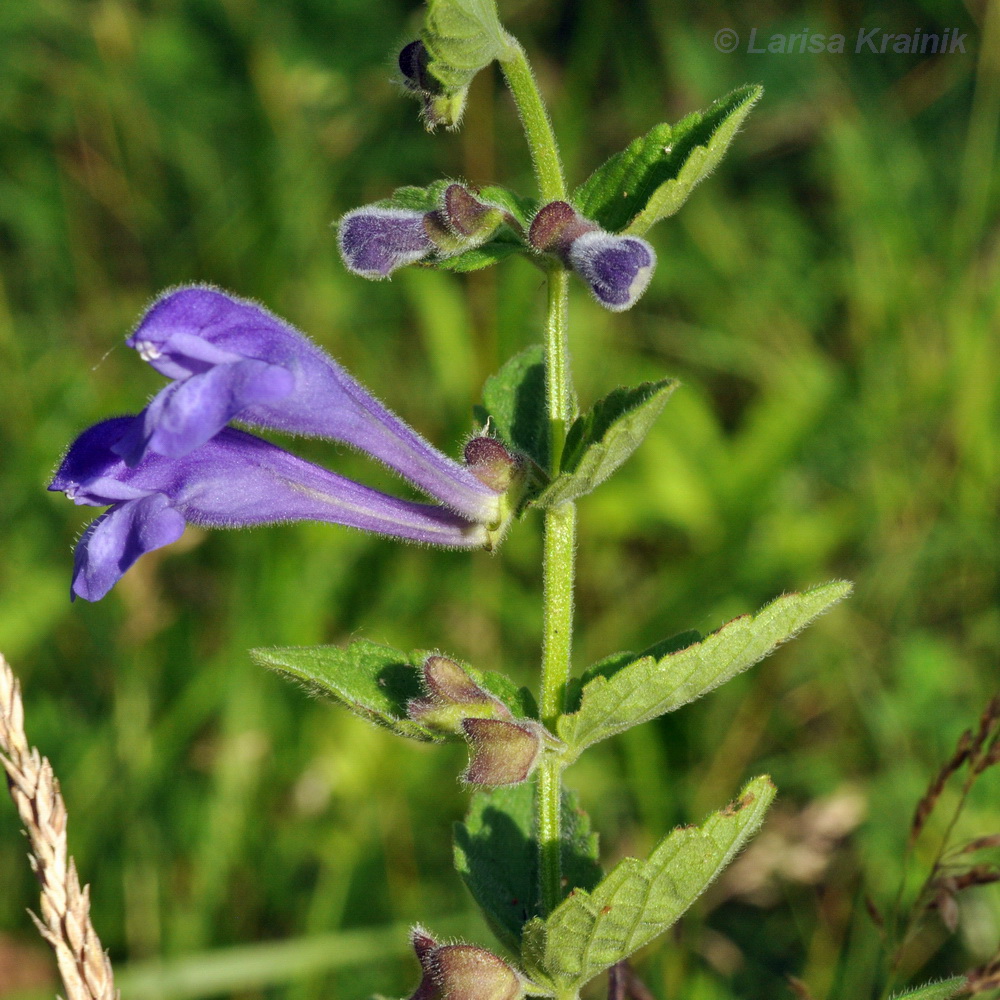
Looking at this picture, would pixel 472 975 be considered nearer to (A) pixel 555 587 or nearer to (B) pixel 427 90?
(A) pixel 555 587

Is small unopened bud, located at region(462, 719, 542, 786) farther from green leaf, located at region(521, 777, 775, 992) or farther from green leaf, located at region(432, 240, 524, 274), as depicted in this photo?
green leaf, located at region(432, 240, 524, 274)

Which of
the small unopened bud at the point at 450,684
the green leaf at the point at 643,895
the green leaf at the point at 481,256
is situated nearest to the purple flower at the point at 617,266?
the green leaf at the point at 481,256

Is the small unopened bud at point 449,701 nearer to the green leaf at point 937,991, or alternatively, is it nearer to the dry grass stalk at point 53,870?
the dry grass stalk at point 53,870

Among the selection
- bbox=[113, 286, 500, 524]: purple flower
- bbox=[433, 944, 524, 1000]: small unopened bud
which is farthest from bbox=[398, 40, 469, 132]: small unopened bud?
bbox=[433, 944, 524, 1000]: small unopened bud

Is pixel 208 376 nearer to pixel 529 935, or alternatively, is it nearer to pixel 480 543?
pixel 480 543

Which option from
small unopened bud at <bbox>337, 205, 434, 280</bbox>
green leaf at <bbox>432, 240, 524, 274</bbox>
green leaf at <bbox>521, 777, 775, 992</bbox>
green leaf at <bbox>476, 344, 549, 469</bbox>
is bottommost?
green leaf at <bbox>521, 777, 775, 992</bbox>

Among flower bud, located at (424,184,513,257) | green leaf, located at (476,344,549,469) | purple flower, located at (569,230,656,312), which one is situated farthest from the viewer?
green leaf, located at (476,344,549,469)
